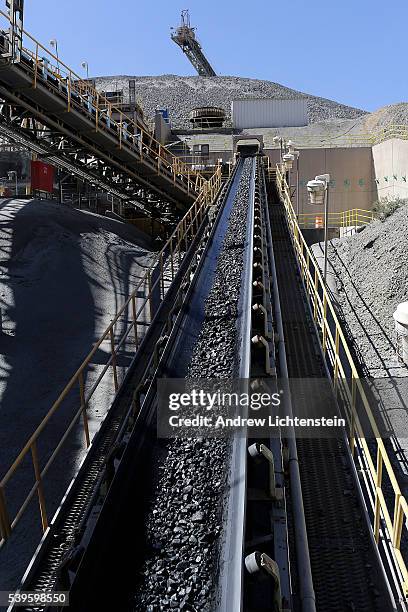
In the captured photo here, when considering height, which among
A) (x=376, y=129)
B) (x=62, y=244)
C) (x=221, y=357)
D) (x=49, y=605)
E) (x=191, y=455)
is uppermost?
(x=376, y=129)

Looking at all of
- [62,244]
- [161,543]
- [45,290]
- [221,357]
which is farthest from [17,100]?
[161,543]

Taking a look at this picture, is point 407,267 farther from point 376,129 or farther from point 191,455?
point 376,129

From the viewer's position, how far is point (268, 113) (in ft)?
132

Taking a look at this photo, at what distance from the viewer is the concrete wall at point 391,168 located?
930 inches

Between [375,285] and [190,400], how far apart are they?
819 centimetres

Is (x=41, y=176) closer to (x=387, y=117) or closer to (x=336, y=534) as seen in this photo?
(x=336, y=534)

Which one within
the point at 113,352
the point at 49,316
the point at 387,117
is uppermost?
the point at 387,117

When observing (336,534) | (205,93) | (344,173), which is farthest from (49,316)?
(205,93)

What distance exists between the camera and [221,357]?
620cm

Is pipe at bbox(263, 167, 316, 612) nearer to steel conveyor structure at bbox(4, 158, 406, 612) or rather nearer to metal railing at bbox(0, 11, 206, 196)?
steel conveyor structure at bbox(4, 158, 406, 612)

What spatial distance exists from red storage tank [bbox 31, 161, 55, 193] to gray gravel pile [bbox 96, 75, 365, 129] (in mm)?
37263

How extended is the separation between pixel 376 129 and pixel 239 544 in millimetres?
37875

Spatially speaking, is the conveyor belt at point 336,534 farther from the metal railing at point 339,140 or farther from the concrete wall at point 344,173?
the metal railing at point 339,140

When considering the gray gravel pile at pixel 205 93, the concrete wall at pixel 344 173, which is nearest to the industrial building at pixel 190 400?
the concrete wall at pixel 344 173
